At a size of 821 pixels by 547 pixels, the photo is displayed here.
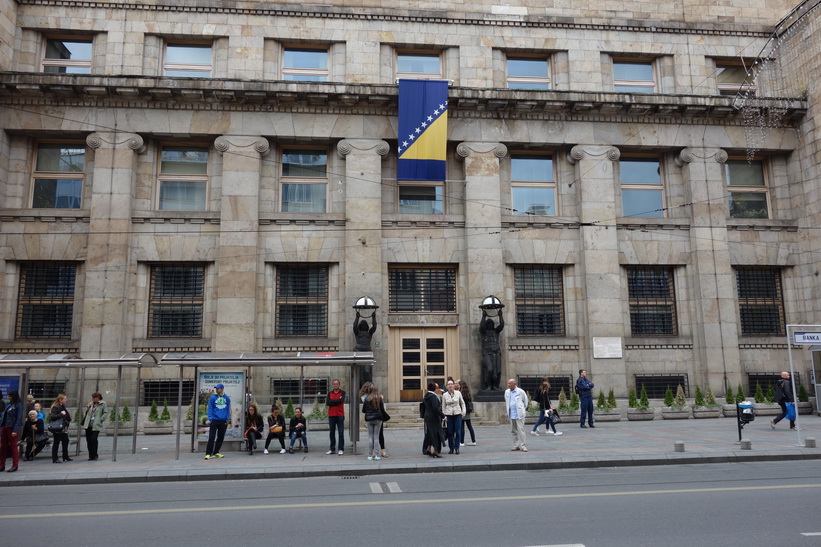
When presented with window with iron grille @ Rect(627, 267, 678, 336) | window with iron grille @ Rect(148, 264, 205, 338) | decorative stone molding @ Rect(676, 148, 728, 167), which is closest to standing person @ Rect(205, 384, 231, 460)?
window with iron grille @ Rect(148, 264, 205, 338)

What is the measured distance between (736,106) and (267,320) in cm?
2016

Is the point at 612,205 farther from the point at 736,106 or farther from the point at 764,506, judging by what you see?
the point at 764,506

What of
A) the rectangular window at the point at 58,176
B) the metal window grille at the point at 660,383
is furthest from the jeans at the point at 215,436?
the metal window grille at the point at 660,383

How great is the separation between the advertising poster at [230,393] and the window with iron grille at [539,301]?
11.4 meters

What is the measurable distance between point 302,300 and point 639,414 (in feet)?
42.8

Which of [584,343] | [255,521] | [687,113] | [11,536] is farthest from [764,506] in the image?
[687,113]

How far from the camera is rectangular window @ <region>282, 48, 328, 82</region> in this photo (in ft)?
79.2

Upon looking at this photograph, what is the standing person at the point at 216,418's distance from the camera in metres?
14.5

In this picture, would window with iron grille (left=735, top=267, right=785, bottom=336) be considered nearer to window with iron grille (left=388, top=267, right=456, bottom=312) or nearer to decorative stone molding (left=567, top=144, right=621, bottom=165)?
decorative stone molding (left=567, top=144, right=621, bottom=165)

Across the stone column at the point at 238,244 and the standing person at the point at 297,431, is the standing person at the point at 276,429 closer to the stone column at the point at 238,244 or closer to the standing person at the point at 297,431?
the standing person at the point at 297,431

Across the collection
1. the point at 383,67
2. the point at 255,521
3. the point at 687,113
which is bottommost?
the point at 255,521

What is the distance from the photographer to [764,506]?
28.3 feet

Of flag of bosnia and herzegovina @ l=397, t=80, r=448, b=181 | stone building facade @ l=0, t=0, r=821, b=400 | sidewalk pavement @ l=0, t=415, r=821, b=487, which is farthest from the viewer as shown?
flag of bosnia and herzegovina @ l=397, t=80, r=448, b=181

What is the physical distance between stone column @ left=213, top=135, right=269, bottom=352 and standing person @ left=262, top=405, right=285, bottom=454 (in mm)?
6050
